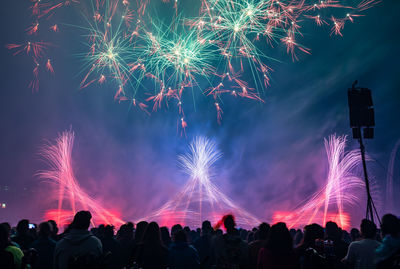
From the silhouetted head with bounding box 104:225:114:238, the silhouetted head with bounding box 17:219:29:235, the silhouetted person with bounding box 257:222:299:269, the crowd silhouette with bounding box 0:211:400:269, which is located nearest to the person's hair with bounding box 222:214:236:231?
the crowd silhouette with bounding box 0:211:400:269

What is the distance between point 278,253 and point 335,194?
2363 cm

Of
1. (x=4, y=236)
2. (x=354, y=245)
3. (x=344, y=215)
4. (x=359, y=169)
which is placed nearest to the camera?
(x=4, y=236)

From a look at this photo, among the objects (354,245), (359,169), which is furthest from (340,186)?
(354,245)

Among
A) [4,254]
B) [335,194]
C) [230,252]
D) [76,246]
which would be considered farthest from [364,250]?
[335,194]

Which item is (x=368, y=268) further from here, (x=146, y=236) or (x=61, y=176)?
(x=61, y=176)

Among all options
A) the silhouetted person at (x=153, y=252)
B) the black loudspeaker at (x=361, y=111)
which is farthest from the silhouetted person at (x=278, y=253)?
the black loudspeaker at (x=361, y=111)

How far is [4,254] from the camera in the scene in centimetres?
367

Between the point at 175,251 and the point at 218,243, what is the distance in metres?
0.71

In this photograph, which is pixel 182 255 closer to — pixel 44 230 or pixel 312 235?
pixel 312 235

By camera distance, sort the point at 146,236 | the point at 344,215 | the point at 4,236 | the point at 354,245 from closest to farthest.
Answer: the point at 4,236 < the point at 354,245 < the point at 146,236 < the point at 344,215

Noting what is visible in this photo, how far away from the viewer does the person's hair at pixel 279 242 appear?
3.56 meters

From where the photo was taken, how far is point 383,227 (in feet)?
12.5

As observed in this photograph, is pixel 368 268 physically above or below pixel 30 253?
below

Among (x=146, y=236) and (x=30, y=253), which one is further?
(x=146, y=236)
